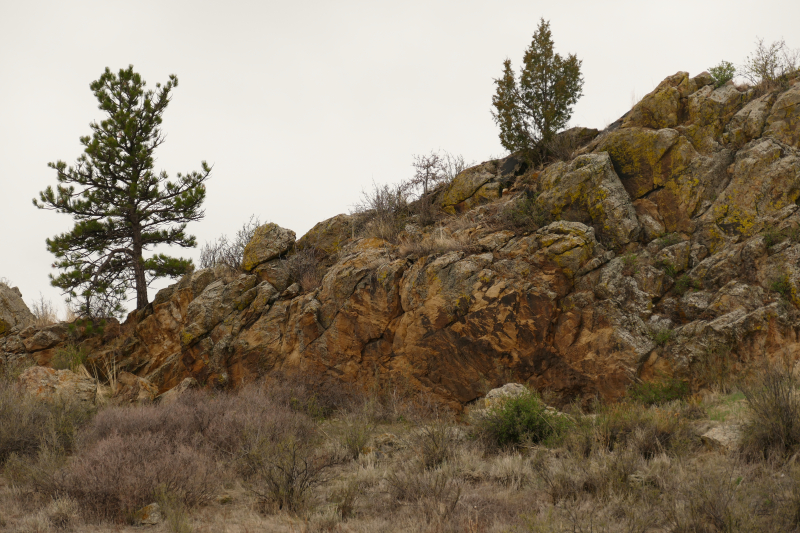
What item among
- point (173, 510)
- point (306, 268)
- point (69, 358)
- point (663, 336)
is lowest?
point (663, 336)

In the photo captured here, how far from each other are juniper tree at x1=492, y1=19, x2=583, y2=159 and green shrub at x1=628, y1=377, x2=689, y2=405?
7530 mm

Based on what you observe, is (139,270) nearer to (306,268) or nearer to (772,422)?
(306,268)

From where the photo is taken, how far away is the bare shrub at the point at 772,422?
5.08 meters

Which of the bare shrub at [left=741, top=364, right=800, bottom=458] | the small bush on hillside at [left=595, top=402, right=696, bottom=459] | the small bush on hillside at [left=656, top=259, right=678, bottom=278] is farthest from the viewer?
the small bush on hillside at [left=656, top=259, right=678, bottom=278]

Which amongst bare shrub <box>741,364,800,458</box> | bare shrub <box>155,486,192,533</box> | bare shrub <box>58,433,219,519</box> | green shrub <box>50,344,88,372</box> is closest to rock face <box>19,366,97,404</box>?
green shrub <box>50,344,88,372</box>

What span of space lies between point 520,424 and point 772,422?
288cm

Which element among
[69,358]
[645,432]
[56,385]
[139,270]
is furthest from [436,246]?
[69,358]

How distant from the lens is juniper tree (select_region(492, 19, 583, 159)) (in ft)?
45.1

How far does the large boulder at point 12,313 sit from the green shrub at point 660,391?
16.6 meters

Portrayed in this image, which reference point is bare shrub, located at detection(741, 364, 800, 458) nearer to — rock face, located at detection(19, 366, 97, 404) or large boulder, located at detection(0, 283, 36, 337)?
rock face, located at detection(19, 366, 97, 404)

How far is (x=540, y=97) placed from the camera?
1399 centimetres

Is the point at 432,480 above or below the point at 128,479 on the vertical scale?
below

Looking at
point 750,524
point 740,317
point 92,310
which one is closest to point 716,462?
point 750,524

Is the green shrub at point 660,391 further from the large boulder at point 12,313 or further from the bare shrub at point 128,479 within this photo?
the large boulder at point 12,313
